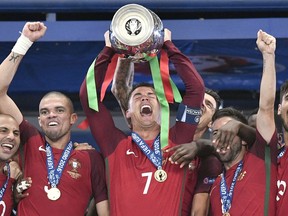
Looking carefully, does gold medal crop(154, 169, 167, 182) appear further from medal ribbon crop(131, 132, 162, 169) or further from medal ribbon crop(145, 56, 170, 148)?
medal ribbon crop(145, 56, 170, 148)

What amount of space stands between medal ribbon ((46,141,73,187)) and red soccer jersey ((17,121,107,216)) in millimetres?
27

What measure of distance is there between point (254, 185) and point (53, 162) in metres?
1.33

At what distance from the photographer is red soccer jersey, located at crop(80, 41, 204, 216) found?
18.6 ft

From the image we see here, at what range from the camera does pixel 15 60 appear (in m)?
5.90

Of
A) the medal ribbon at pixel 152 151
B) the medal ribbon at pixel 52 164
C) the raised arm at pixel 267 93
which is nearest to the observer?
the raised arm at pixel 267 93

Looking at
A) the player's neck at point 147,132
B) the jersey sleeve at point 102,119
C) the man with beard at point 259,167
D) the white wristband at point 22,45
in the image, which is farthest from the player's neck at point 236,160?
the white wristband at point 22,45

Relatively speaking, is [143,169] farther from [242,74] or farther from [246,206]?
[242,74]

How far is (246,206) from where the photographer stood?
5.56 metres

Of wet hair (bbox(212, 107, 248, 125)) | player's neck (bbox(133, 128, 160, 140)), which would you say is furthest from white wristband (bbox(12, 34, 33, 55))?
wet hair (bbox(212, 107, 248, 125))

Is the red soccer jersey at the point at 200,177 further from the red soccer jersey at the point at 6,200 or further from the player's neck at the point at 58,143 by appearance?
the red soccer jersey at the point at 6,200

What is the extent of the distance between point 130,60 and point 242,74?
2754mm

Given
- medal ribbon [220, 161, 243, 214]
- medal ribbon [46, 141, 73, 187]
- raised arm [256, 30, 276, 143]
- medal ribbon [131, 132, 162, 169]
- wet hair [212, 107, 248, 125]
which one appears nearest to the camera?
raised arm [256, 30, 276, 143]

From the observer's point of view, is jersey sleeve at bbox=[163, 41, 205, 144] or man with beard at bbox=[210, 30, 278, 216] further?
jersey sleeve at bbox=[163, 41, 205, 144]

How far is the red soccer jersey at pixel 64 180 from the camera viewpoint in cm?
581
